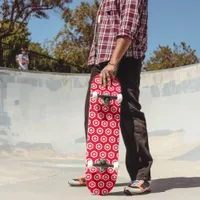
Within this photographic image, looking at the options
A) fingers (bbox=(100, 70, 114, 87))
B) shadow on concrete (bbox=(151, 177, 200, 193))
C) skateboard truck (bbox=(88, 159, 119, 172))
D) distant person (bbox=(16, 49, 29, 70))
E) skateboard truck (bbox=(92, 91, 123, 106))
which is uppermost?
distant person (bbox=(16, 49, 29, 70))

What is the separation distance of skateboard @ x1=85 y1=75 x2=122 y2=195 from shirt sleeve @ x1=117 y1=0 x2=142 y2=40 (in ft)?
1.44

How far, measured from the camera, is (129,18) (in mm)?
2877

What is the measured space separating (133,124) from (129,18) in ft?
2.57

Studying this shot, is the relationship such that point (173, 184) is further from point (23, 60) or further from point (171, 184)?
point (23, 60)

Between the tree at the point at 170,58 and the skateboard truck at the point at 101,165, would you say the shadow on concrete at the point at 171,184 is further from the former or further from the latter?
the tree at the point at 170,58

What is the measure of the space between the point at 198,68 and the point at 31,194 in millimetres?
5455

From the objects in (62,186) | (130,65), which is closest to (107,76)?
(130,65)

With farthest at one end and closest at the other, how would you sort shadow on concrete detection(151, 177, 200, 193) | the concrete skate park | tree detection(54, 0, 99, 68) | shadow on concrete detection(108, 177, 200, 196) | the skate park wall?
tree detection(54, 0, 99, 68) → the skate park wall → the concrete skate park → shadow on concrete detection(151, 177, 200, 193) → shadow on concrete detection(108, 177, 200, 196)

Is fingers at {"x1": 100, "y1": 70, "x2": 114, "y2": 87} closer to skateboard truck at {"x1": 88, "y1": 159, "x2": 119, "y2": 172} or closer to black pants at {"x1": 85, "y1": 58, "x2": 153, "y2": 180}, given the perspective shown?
black pants at {"x1": 85, "y1": 58, "x2": 153, "y2": 180}

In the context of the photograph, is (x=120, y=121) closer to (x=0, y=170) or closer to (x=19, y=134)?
(x=0, y=170)

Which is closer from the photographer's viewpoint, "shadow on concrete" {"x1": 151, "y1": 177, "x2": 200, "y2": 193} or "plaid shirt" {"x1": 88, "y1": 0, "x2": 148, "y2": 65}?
"plaid shirt" {"x1": 88, "y1": 0, "x2": 148, "y2": 65}

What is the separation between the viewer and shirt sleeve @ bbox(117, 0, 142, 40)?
2.86 metres

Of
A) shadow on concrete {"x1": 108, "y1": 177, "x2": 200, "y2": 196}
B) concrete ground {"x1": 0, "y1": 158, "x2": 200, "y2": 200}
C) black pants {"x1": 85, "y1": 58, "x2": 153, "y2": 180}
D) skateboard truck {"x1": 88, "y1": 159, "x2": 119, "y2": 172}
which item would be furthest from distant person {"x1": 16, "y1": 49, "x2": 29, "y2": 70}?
skateboard truck {"x1": 88, "y1": 159, "x2": 119, "y2": 172}

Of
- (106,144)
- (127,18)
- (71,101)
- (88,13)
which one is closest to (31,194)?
(106,144)
